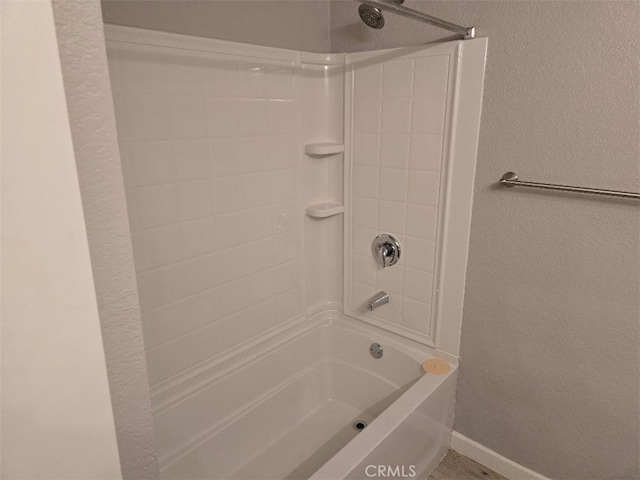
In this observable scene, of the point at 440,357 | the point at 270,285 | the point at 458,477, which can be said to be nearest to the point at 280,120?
the point at 270,285

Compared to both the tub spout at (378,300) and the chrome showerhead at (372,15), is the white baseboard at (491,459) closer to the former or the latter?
the tub spout at (378,300)

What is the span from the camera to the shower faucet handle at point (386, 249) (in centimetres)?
183

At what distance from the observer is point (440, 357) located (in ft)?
5.91

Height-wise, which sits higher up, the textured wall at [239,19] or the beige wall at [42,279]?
the textured wall at [239,19]

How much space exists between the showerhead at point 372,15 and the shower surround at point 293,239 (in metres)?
0.16

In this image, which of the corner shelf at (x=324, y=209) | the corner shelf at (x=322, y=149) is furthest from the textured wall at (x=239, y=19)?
the corner shelf at (x=324, y=209)

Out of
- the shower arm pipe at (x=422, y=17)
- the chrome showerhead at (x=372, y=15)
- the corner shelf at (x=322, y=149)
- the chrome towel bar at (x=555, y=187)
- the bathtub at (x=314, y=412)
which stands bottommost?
the bathtub at (x=314, y=412)

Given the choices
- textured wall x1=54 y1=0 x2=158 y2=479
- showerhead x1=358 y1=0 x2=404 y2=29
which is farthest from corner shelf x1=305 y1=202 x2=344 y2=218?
textured wall x1=54 y1=0 x2=158 y2=479

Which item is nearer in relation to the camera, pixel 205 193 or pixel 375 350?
pixel 205 193

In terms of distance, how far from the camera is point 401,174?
5.68 feet

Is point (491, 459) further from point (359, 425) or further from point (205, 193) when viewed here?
point (205, 193)

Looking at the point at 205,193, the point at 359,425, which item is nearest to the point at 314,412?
the point at 359,425

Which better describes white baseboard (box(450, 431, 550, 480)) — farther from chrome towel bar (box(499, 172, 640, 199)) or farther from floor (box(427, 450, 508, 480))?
chrome towel bar (box(499, 172, 640, 199))

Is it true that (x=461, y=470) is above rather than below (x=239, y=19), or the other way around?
below
